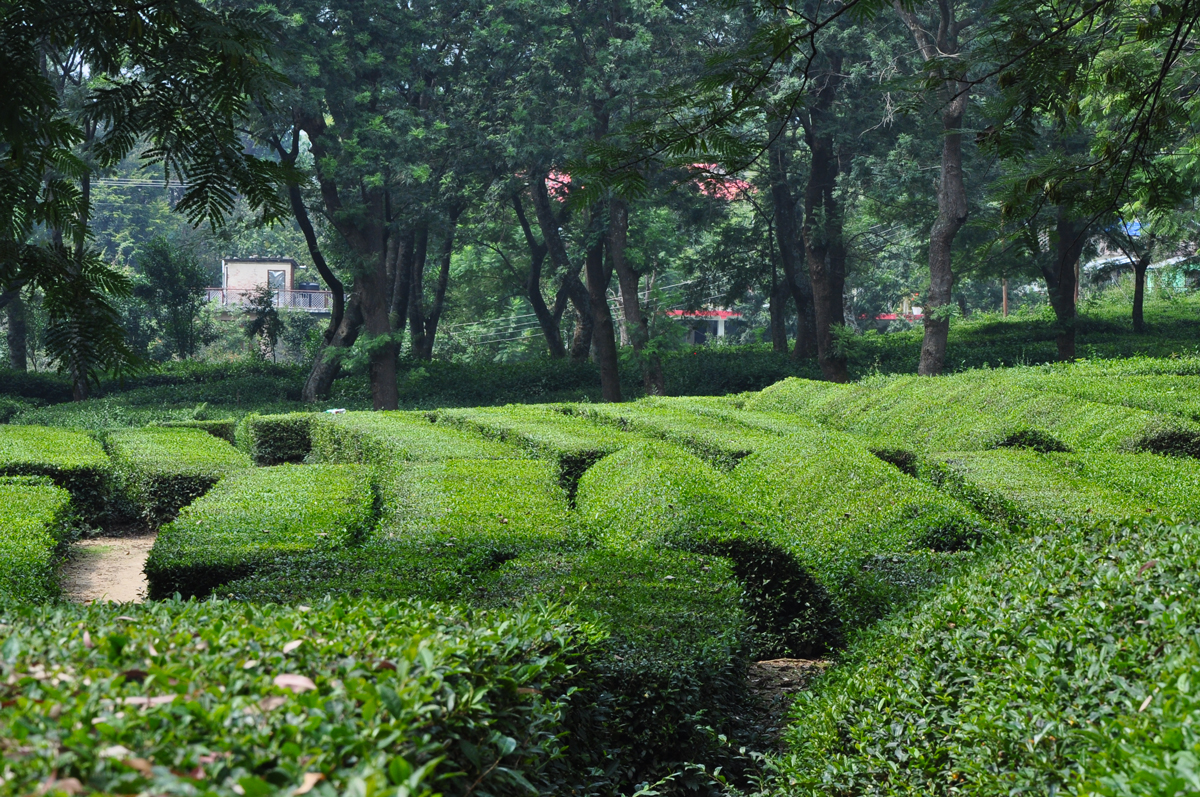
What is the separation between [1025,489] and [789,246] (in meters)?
17.0

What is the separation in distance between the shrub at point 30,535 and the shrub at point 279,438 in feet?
15.7

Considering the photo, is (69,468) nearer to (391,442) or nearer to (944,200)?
(391,442)

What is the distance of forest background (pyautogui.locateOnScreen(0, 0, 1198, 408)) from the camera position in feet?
15.0

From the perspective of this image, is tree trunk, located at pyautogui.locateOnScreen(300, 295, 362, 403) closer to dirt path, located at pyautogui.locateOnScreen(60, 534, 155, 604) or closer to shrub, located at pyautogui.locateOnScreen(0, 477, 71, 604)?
dirt path, located at pyautogui.locateOnScreen(60, 534, 155, 604)

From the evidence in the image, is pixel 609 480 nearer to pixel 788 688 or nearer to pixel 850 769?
pixel 788 688

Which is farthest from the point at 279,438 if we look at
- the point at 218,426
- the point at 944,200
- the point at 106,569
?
the point at 944,200

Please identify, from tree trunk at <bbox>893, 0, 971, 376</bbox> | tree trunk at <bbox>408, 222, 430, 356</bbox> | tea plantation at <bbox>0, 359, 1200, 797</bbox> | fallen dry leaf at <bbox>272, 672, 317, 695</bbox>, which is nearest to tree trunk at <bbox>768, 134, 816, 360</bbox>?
tree trunk at <bbox>893, 0, 971, 376</bbox>

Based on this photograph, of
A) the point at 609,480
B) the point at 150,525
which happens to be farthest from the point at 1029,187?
the point at 150,525

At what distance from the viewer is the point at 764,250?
25.4 metres

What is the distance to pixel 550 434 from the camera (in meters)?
10.7

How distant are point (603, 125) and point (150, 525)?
13.2 m

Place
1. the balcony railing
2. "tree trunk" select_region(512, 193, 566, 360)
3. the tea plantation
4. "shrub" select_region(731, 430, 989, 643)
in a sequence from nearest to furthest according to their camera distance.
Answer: the tea plantation, "shrub" select_region(731, 430, 989, 643), "tree trunk" select_region(512, 193, 566, 360), the balcony railing

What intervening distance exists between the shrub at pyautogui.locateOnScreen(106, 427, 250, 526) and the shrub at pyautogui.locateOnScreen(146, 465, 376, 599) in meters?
1.28

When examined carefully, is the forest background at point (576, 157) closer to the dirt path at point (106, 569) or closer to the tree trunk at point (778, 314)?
the tree trunk at point (778, 314)
